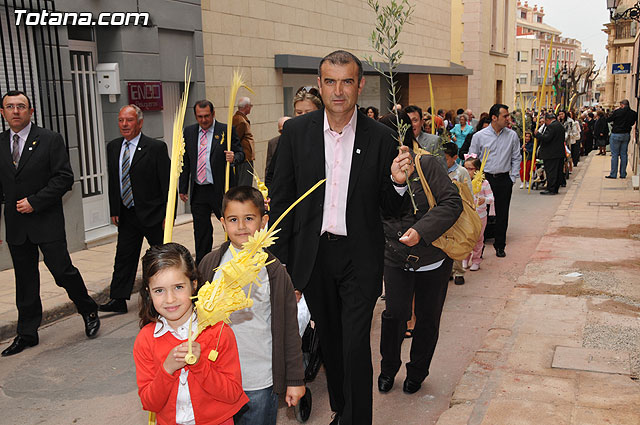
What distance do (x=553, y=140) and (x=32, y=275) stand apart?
1263cm

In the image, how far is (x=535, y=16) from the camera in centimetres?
11531

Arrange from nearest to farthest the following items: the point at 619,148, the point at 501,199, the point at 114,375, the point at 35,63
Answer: the point at 114,375, the point at 35,63, the point at 501,199, the point at 619,148

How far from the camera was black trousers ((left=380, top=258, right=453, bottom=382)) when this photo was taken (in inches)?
175


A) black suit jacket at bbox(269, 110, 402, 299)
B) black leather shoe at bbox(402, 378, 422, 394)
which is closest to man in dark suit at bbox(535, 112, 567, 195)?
black leather shoe at bbox(402, 378, 422, 394)

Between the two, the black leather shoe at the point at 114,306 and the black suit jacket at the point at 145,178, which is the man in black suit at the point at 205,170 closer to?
the black suit jacket at the point at 145,178

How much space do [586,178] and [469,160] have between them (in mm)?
11102

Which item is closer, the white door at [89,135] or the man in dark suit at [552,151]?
the white door at [89,135]

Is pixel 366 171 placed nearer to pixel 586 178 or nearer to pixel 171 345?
pixel 171 345

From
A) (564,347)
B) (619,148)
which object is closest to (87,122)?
(564,347)

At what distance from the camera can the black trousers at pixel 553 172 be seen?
1534cm

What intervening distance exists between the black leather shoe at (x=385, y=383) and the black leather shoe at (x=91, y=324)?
110 inches

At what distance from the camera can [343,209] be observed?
362 cm

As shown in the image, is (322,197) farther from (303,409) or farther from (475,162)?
(475,162)

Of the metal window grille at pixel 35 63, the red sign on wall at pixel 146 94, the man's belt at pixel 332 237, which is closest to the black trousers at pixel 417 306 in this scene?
the man's belt at pixel 332 237
